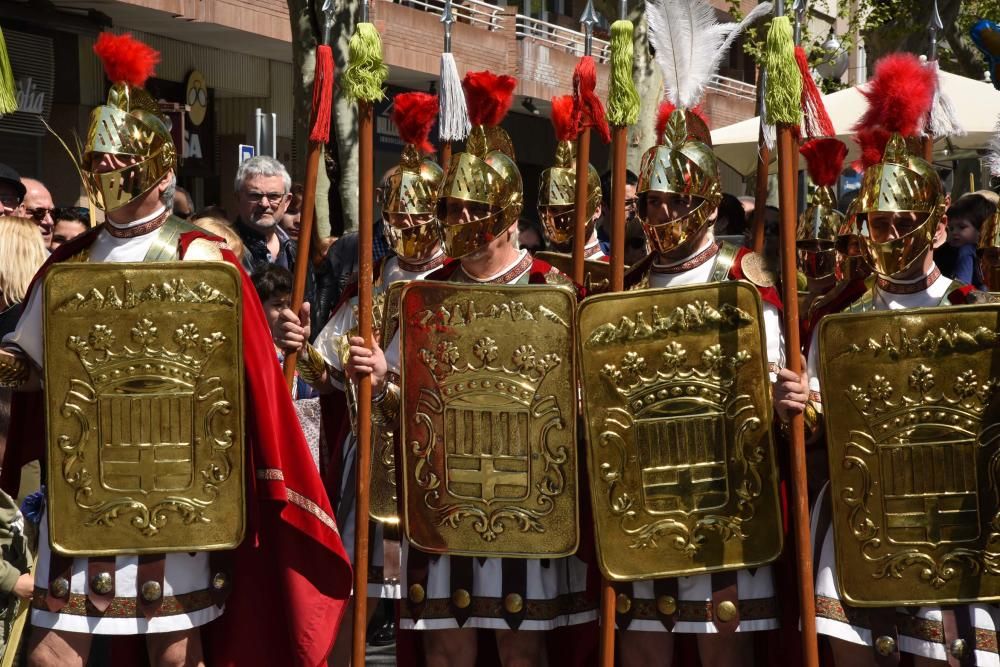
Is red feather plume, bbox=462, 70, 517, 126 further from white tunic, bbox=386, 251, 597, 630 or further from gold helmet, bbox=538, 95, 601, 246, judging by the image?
gold helmet, bbox=538, 95, 601, 246

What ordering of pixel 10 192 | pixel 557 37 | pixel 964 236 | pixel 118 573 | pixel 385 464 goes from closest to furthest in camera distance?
pixel 118 573 → pixel 385 464 → pixel 10 192 → pixel 964 236 → pixel 557 37

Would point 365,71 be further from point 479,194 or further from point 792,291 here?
point 792,291

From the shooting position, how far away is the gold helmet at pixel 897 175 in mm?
4508

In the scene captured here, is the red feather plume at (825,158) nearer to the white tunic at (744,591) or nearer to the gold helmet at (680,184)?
the gold helmet at (680,184)

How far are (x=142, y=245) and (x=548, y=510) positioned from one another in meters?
1.43

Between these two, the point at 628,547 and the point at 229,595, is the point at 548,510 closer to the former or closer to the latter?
the point at 628,547

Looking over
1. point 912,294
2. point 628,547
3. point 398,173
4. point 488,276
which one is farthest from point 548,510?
point 398,173

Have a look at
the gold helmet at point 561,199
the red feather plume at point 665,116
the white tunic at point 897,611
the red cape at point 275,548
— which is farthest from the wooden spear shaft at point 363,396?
the gold helmet at point 561,199

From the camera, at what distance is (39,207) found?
675 cm

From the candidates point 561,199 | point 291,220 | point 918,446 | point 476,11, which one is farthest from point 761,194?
point 476,11

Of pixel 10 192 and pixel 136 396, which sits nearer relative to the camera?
pixel 136 396

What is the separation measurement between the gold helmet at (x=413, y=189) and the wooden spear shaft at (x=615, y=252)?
4.00 ft

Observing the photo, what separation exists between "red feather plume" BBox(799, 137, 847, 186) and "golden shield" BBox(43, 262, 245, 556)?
250 cm

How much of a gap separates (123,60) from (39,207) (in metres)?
2.09
